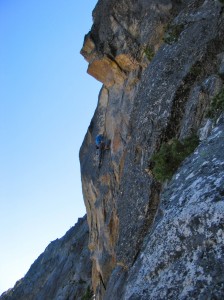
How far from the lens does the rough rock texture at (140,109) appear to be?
12.6m

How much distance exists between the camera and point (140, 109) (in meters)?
16.6

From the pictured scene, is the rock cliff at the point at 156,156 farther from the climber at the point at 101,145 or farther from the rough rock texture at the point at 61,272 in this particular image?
the climber at the point at 101,145

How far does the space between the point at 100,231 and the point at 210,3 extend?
14.1 metres

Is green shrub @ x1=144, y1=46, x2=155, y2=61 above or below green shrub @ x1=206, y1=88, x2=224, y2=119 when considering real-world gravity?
above

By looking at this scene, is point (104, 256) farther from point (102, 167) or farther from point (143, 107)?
point (143, 107)

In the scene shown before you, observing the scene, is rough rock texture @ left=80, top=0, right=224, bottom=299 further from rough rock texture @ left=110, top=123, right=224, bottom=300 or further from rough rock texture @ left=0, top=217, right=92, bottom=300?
rough rock texture @ left=0, top=217, right=92, bottom=300

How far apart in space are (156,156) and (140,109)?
537 centimetres

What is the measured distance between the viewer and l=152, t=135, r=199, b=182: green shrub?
10953 millimetres

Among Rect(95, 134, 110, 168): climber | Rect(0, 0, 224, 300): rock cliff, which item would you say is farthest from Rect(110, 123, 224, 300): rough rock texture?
Rect(95, 134, 110, 168): climber

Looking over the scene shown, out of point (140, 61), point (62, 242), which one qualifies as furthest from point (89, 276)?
point (140, 61)

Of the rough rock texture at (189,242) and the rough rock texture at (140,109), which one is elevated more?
the rough rock texture at (140,109)

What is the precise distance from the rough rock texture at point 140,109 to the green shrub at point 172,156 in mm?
466

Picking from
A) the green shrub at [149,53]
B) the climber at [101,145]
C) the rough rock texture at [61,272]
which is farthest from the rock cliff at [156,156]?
the climber at [101,145]

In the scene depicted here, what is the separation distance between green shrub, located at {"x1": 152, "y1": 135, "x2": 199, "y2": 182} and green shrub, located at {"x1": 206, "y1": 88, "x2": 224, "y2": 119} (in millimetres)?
852
